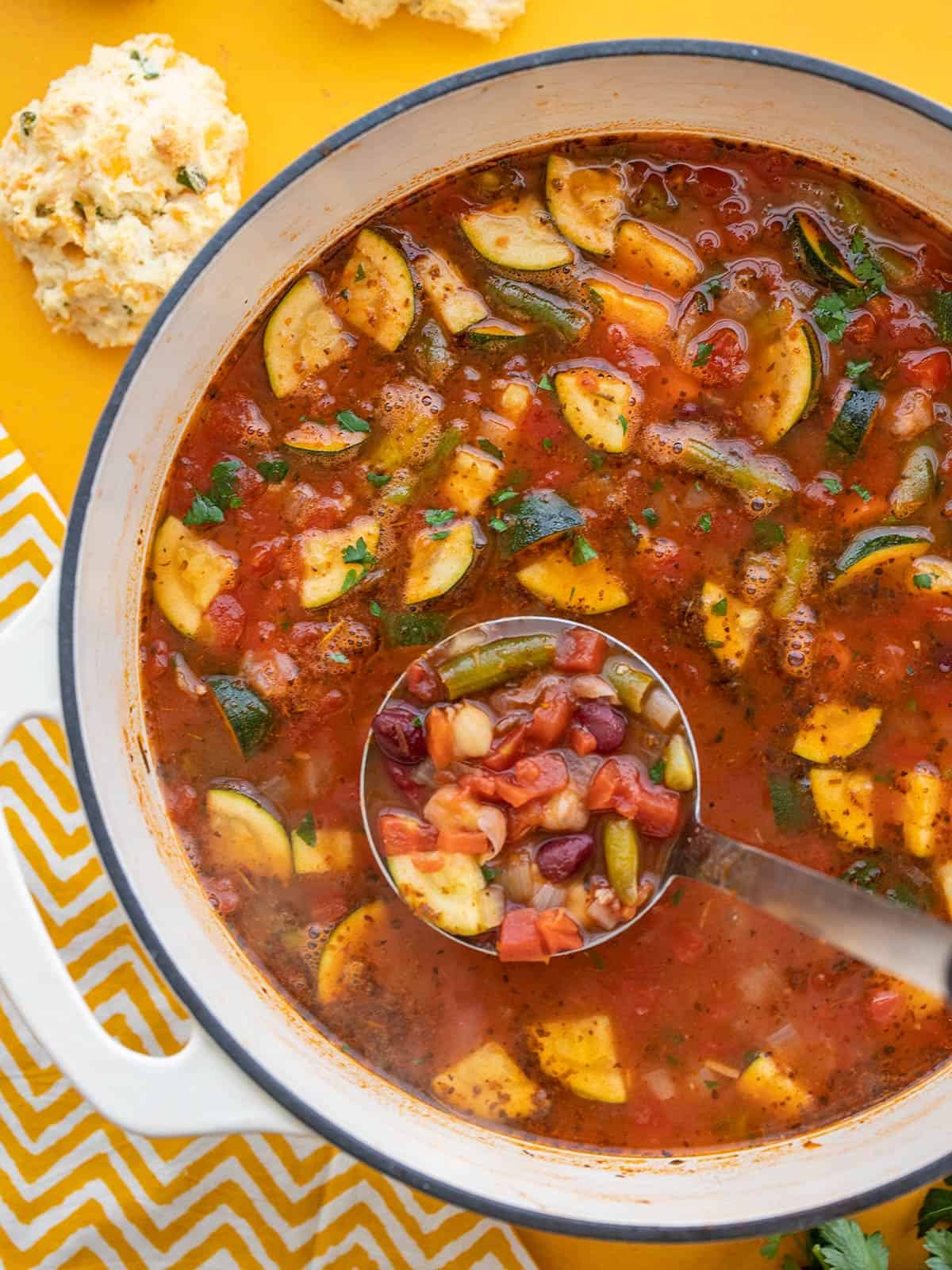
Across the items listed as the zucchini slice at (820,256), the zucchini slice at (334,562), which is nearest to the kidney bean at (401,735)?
the zucchini slice at (334,562)

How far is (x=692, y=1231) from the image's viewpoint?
2645 millimetres

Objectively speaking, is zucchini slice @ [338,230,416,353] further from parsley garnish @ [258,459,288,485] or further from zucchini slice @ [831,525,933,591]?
zucchini slice @ [831,525,933,591]

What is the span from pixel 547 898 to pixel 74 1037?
1155 mm

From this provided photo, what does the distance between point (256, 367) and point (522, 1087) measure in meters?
2.03

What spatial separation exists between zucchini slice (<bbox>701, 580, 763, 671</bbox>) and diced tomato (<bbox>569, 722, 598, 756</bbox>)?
0.41 metres

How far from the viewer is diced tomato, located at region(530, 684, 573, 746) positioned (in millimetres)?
2918

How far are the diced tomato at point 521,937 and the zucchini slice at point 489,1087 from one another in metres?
0.34

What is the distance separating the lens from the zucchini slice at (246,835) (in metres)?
3.06

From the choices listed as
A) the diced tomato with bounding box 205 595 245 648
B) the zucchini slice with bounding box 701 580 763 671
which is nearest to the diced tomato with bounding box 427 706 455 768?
the diced tomato with bounding box 205 595 245 648

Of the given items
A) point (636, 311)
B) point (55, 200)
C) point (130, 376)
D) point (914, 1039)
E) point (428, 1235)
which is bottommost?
Answer: point (428, 1235)

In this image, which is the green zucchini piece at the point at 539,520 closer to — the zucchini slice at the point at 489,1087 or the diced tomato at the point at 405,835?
the diced tomato at the point at 405,835

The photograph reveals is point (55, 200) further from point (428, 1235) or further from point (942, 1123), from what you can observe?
point (942, 1123)

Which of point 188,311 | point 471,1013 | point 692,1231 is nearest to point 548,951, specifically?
point 471,1013

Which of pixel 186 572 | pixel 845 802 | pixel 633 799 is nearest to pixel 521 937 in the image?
pixel 633 799
